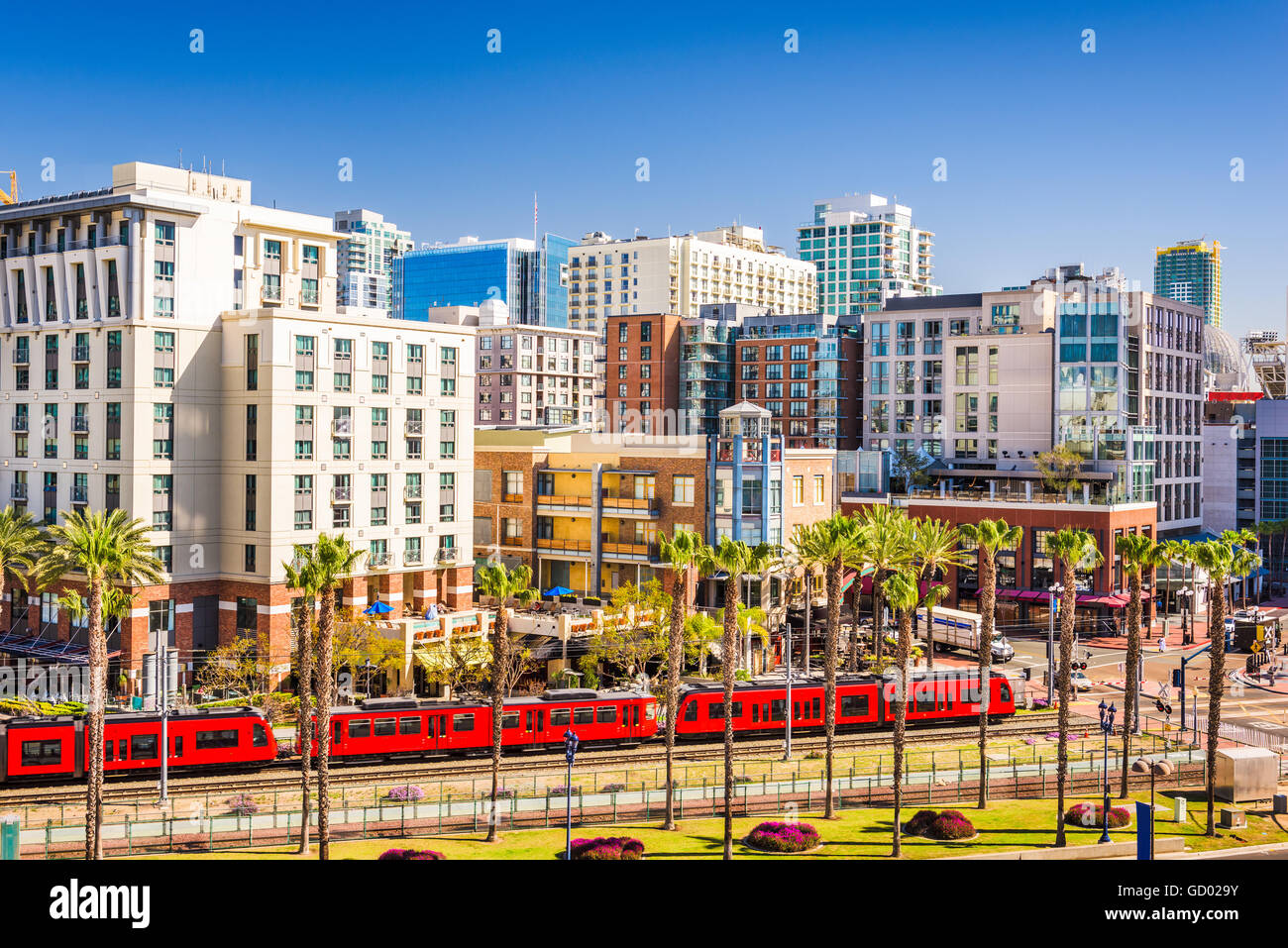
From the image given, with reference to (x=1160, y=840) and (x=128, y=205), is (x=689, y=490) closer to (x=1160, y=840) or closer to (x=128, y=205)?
(x=128, y=205)

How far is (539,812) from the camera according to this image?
48094 millimetres

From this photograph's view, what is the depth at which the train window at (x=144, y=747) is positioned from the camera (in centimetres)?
5172

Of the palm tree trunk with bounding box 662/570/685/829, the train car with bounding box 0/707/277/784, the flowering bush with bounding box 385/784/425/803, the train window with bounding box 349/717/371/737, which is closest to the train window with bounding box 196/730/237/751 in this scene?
the train car with bounding box 0/707/277/784

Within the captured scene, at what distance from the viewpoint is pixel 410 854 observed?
3969 centimetres

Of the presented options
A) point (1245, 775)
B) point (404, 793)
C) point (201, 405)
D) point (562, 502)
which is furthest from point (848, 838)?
point (562, 502)

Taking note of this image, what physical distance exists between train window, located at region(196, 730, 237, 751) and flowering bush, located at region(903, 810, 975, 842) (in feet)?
94.0

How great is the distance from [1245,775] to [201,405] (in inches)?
2303

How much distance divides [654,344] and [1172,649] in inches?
3547

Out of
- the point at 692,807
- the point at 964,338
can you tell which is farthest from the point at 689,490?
the point at 964,338

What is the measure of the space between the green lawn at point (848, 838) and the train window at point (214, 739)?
11.4 meters

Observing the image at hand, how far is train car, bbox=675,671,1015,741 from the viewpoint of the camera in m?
61.2

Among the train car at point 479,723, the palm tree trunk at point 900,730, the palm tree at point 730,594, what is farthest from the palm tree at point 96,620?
the palm tree trunk at point 900,730

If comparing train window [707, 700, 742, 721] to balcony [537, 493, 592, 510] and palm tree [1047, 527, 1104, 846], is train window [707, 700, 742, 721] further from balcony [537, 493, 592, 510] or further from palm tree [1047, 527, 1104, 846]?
balcony [537, 493, 592, 510]

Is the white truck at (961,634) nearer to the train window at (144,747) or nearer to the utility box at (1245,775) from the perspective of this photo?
the utility box at (1245,775)
